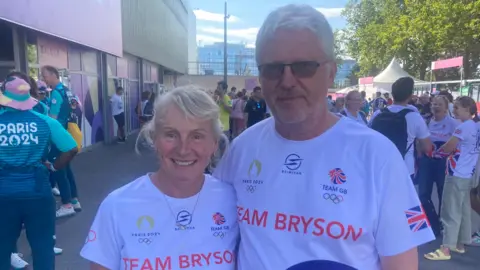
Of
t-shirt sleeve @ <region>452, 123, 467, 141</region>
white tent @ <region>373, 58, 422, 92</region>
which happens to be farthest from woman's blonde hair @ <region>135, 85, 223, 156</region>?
white tent @ <region>373, 58, 422, 92</region>

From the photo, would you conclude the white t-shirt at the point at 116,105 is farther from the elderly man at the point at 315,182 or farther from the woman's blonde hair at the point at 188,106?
the elderly man at the point at 315,182

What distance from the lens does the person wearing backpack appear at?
457cm

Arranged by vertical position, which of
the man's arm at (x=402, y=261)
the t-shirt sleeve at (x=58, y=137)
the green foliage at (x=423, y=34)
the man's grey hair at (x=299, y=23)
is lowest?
the man's arm at (x=402, y=261)

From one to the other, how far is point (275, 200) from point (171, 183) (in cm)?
46

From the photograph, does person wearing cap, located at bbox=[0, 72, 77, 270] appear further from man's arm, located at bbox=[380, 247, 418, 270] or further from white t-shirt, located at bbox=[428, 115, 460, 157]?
white t-shirt, located at bbox=[428, 115, 460, 157]

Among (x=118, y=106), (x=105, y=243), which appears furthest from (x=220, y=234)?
(x=118, y=106)

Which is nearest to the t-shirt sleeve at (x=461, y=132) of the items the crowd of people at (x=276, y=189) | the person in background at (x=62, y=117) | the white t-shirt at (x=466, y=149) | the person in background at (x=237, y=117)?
the white t-shirt at (x=466, y=149)

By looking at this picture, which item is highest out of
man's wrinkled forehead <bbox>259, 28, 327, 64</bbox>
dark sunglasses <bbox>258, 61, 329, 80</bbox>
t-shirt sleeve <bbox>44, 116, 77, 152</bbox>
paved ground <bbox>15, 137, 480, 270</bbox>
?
man's wrinkled forehead <bbox>259, 28, 327, 64</bbox>

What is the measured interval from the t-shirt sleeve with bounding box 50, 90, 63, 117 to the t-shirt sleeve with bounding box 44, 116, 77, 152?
238 centimetres

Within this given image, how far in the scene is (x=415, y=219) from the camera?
4.48ft

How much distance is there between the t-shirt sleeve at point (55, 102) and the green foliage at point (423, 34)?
18980 millimetres

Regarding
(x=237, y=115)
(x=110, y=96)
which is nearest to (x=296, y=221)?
(x=237, y=115)

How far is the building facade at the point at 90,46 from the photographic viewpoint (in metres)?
7.81

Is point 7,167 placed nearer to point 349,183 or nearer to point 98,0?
point 349,183
